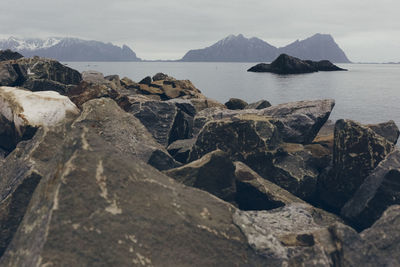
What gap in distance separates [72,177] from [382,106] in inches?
1718

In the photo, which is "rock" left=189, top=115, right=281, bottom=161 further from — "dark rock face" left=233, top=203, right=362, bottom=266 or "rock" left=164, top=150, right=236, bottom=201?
"dark rock face" left=233, top=203, right=362, bottom=266

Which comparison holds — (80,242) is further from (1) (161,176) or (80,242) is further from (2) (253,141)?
(2) (253,141)

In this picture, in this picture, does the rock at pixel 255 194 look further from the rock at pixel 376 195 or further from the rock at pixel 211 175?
the rock at pixel 376 195

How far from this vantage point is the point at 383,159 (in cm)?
902

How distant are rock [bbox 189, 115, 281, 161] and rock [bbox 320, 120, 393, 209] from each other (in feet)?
6.17

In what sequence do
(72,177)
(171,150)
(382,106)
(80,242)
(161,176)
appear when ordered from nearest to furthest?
1. (80,242)
2. (72,177)
3. (161,176)
4. (171,150)
5. (382,106)

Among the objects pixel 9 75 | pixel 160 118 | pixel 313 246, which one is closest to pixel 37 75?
pixel 9 75

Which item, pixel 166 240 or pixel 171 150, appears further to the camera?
pixel 171 150

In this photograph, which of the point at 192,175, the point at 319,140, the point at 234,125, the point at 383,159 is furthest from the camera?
the point at 319,140

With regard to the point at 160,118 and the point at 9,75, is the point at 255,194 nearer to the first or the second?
the point at 160,118

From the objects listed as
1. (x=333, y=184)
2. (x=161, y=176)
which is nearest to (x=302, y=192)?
(x=333, y=184)

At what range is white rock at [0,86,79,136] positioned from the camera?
8.69 metres

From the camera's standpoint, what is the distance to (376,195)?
834cm

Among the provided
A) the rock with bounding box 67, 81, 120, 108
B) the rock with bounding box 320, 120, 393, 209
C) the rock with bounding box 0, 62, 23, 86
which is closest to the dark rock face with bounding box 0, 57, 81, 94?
the rock with bounding box 0, 62, 23, 86
